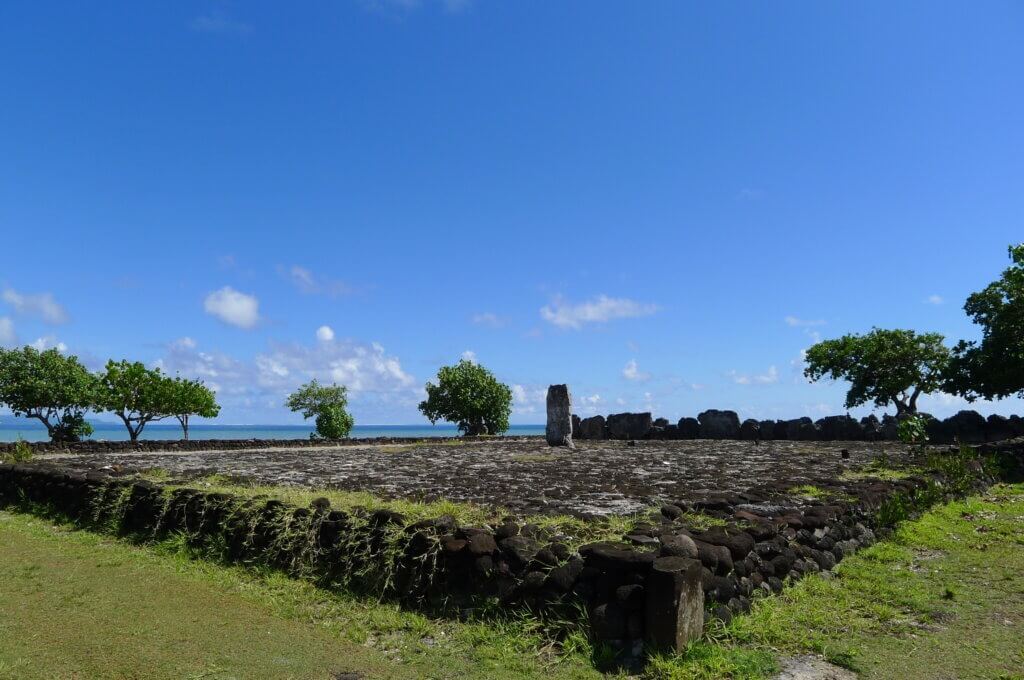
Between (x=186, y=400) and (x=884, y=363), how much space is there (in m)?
41.0

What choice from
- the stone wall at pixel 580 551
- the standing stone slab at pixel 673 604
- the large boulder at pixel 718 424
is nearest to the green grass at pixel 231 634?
the stone wall at pixel 580 551

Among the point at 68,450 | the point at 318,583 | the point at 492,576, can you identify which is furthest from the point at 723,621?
the point at 68,450

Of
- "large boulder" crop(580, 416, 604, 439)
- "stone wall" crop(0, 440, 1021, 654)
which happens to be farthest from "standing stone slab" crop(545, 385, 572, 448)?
"stone wall" crop(0, 440, 1021, 654)

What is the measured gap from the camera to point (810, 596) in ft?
20.1

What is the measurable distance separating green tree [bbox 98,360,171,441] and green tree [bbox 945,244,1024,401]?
123 ft

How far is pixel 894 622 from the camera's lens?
18.4ft

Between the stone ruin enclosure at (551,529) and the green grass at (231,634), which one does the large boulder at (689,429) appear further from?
the green grass at (231,634)

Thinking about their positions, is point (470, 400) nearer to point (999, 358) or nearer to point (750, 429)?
point (750, 429)

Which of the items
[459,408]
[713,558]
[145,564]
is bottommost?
[145,564]

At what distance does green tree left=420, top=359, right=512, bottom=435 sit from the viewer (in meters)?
46.4

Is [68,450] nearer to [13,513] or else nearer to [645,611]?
[13,513]

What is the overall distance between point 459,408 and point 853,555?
3973 centimetres

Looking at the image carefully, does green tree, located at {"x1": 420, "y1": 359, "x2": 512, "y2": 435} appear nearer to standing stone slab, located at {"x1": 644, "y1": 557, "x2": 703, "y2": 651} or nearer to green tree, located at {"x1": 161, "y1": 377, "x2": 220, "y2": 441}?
green tree, located at {"x1": 161, "y1": 377, "x2": 220, "y2": 441}

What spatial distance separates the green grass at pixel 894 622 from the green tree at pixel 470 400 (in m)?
39.0
